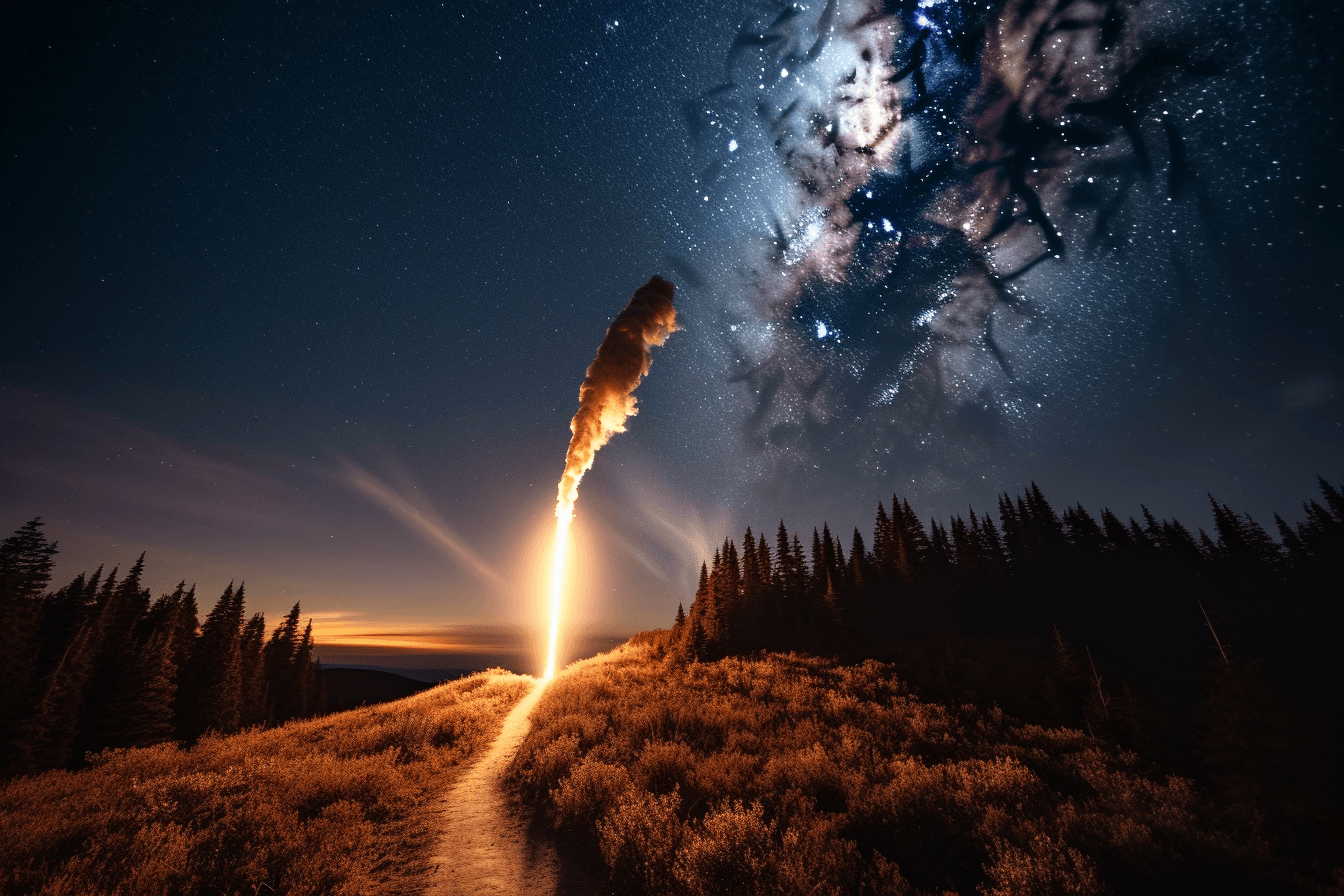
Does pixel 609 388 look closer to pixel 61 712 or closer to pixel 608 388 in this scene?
pixel 608 388

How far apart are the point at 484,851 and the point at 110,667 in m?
53.9

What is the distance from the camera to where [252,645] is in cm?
5488

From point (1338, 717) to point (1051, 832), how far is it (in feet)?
188

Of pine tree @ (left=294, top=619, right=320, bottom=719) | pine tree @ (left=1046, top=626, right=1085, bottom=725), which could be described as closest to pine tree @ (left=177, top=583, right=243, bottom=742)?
pine tree @ (left=294, top=619, right=320, bottom=719)

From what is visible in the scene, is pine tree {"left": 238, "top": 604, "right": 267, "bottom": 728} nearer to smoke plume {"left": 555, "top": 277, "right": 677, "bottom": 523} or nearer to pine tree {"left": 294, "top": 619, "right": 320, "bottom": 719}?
pine tree {"left": 294, "top": 619, "right": 320, "bottom": 719}

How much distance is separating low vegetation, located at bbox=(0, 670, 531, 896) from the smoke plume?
1593 cm

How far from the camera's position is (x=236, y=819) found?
847 centimetres

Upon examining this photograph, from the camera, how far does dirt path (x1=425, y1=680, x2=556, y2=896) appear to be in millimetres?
7160

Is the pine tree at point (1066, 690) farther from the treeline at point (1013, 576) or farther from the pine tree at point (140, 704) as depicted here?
the pine tree at point (140, 704)

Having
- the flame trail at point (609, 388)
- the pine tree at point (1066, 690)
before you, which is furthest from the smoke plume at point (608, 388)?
the pine tree at point (1066, 690)

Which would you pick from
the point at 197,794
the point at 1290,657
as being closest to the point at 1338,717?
the point at 1290,657

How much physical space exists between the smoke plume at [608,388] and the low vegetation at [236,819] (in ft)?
52.3

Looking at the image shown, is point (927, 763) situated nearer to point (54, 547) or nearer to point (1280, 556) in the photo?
point (54, 547)

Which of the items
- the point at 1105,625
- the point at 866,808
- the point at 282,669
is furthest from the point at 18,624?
the point at 1105,625
